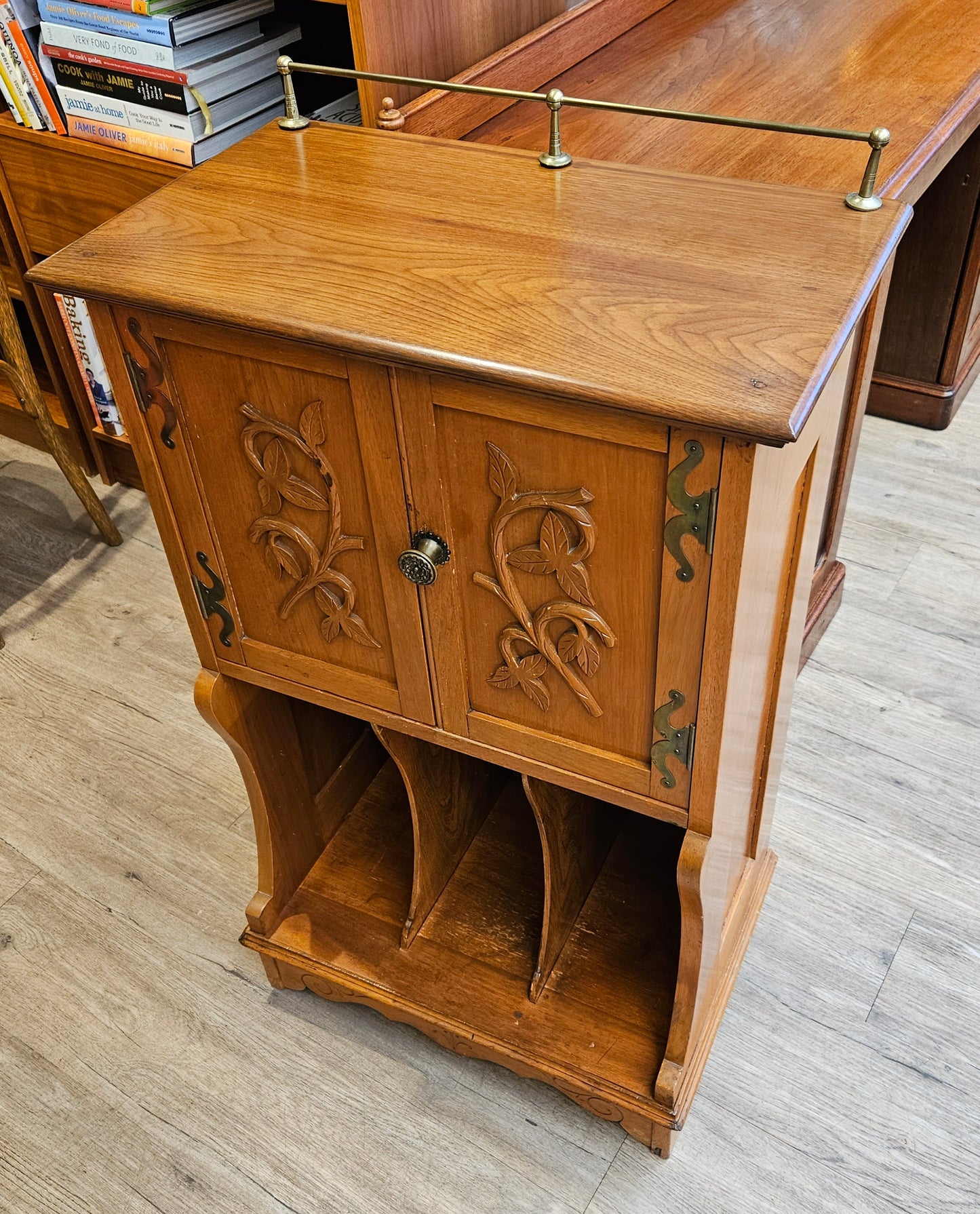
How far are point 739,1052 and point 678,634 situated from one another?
82 cm

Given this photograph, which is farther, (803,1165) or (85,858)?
(85,858)

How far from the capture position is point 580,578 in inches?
40.2

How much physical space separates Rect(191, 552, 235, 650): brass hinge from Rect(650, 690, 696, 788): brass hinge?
500 millimetres

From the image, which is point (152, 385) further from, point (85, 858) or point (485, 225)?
point (85, 858)

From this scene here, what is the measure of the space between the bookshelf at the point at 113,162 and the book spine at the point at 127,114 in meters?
0.05

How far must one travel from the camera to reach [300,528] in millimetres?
1149

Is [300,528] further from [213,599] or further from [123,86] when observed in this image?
[123,86]

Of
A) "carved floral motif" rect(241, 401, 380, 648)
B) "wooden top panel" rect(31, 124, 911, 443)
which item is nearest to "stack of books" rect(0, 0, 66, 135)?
"wooden top panel" rect(31, 124, 911, 443)

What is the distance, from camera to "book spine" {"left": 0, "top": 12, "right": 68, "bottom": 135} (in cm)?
194

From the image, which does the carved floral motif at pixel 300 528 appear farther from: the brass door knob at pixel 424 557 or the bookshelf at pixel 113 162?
the bookshelf at pixel 113 162

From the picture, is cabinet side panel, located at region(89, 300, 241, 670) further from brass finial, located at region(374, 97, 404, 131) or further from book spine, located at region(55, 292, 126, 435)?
book spine, located at region(55, 292, 126, 435)

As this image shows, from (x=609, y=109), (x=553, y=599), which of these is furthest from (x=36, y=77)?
(x=553, y=599)

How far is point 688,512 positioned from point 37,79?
1632 millimetres

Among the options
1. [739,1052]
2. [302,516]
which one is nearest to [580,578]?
[302,516]
